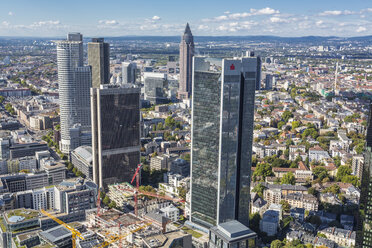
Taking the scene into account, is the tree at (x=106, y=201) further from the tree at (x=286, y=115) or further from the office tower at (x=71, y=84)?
the tree at (x=286, y=115)

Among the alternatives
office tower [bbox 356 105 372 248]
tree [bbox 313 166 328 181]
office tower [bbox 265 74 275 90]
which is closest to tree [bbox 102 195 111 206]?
office tower [bbox 356 105 372 248]

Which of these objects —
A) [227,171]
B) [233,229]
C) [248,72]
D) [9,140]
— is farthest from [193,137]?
[9,140]

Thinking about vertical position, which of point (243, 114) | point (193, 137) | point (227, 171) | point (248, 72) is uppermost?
point (248, 72)

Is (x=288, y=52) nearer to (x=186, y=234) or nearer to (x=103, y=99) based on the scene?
(x=103, y=99)

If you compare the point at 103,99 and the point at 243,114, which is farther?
the point at 103,99

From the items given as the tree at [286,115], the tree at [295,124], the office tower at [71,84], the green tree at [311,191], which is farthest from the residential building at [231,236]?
the tree at [286,115]

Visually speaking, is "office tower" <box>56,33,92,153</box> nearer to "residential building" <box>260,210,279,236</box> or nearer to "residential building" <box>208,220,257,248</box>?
"residential building" <box>260,210,279,236</box>
